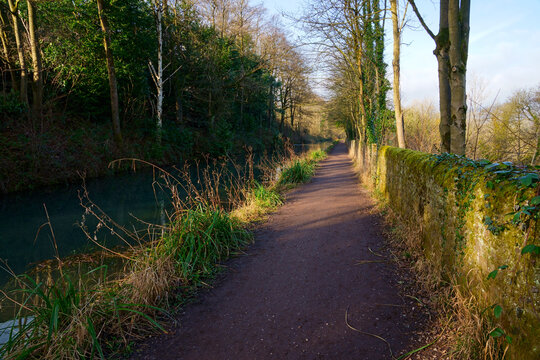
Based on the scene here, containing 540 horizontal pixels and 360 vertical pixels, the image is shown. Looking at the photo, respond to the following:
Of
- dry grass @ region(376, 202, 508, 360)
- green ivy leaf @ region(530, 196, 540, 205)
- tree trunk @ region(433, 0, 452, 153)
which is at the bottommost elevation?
dry grass @ region(376, 202, 508, 360)

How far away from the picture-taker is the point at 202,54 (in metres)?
21.7

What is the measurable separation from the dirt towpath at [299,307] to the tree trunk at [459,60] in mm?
2226

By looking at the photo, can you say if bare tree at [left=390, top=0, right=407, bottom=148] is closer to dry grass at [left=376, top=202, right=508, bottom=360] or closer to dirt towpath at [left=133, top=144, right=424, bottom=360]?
dirt towpath at [left=133, top=144, right=424, bottom=360]

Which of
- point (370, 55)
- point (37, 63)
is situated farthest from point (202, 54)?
point (370, 55)

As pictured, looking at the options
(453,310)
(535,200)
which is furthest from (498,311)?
(535,200)

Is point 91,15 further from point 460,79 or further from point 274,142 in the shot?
point 274,142

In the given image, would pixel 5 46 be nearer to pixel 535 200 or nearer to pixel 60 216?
pixel 60 216

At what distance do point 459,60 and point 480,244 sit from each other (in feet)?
11.3

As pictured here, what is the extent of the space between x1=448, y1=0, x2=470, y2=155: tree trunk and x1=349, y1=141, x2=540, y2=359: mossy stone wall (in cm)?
106

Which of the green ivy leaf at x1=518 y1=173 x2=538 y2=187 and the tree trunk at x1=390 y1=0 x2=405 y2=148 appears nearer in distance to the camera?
the green ivy leaf at x1=518 y1=173 x2=538 y2=187

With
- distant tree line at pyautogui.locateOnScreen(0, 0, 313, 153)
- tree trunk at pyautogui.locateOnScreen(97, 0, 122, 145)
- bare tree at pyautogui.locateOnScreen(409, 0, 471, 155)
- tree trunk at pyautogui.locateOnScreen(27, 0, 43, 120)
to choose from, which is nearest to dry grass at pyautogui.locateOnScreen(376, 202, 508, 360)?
bare tree at pyautogui.locateOnScreen(409, 0, 471, 155)

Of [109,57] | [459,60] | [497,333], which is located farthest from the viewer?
[109,57]

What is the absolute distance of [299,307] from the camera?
3.20 m

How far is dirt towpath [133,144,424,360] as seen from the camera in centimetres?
257
